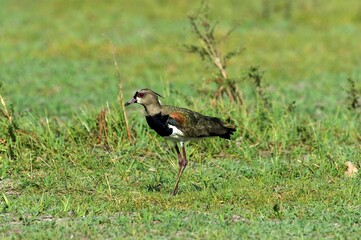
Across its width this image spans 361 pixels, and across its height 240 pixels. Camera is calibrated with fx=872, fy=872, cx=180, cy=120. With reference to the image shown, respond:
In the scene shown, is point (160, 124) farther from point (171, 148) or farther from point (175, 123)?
point (171, 148)

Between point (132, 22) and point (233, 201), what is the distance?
11.2 meters

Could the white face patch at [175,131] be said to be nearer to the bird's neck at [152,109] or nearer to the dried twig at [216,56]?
the bird's neck at [152,109]

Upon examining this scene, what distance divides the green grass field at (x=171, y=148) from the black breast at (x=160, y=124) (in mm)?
511

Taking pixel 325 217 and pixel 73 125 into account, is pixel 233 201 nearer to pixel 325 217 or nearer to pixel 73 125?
pixel 325 217

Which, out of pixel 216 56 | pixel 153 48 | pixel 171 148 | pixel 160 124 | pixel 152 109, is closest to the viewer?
pixel 160 124

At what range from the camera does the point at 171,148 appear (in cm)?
866

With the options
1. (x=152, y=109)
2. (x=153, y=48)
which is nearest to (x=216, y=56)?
(x=152, y=109)

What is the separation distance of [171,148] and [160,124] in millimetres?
1715

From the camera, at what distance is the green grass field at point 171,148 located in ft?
20.7

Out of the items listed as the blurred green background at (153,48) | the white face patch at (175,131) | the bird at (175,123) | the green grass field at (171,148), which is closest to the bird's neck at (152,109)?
the bird at (175,123)

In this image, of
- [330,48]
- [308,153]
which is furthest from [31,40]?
[308,153]

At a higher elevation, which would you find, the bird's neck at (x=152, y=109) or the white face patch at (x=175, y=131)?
the bird's neck at (x=152, y=109)

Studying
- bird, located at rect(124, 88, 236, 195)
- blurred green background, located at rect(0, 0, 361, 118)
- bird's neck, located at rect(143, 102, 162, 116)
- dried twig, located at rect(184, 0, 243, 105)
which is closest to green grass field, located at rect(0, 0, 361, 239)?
blurred green background, located at rect(0, 0, 361, 118)

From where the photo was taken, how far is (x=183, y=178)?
767cm
